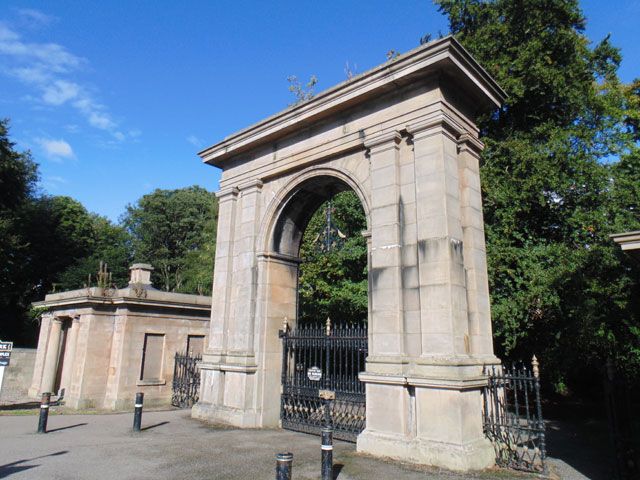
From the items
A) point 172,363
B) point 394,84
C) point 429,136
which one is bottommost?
point 172,363

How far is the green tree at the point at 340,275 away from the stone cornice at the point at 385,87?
310 inches

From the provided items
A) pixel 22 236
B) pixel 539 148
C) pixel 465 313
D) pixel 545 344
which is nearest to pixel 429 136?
pixel 465 313

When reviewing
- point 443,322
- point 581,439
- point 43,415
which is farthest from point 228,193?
point 581,439

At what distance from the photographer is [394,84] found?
8.85 m

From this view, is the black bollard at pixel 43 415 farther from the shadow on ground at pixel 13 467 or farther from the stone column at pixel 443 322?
the stone column at pixel 443 322

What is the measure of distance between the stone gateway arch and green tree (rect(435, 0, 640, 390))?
18.1ft

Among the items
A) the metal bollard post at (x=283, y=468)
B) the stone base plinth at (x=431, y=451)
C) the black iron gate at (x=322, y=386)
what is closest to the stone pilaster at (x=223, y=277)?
the black iron gate at (x=322, y=386)

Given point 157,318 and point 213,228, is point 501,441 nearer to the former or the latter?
point 157,318

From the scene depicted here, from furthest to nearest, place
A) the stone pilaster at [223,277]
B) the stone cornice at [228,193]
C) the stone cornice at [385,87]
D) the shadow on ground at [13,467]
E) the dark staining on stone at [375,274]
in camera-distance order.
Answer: the stone cornice at [228,193] → the stone pilaster at [223,277] → the dark staining on stone at [375,274] → the stone cornice at [385,87] → the shadow on ground at [13,467]

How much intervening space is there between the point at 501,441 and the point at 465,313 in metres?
2.16

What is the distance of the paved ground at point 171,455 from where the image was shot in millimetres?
6508

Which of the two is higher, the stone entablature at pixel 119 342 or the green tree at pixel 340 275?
the green tree at pixel 340 275

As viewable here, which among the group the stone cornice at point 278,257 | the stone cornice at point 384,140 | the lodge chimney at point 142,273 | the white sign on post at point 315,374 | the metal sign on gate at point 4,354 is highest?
the stone cornice at point 384,140

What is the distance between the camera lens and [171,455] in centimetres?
761
